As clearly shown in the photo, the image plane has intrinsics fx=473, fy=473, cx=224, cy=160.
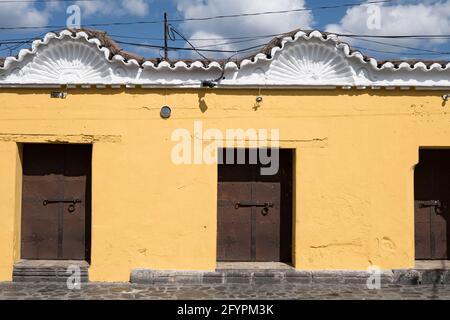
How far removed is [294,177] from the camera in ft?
23.1

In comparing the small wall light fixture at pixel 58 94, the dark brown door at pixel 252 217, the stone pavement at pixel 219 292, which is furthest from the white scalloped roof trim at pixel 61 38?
the stone pavement at pixel 219 292

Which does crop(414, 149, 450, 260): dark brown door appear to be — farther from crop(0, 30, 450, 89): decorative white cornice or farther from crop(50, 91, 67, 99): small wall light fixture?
crop(50, 91, 67, 99): small wall light fixture

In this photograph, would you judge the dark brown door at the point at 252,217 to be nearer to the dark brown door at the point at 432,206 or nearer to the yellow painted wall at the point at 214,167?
the yellow painted wall at the point at 214,167

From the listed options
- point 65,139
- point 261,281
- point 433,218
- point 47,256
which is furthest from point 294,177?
point 47,256

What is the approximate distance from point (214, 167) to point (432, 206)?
349cm

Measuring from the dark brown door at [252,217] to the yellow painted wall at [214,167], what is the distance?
0.38 metres

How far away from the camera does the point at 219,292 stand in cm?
634

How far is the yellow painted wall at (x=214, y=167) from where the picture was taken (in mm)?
6832

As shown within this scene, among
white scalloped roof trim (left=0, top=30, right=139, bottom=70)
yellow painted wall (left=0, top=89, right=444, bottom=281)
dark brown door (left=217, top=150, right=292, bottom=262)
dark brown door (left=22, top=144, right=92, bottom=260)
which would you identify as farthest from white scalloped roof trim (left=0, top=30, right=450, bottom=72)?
dark brown door (left=217, top=150, right=292, bottom=262)

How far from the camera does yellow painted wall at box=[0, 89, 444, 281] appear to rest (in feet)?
22.4

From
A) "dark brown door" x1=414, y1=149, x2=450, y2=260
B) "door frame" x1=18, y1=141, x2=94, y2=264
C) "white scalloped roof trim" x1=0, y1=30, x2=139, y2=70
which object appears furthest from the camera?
"dark brown door" x1=414, y1=149, x2=450, y2=260

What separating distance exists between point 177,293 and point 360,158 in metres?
3.23

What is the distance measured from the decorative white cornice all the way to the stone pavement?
285cm

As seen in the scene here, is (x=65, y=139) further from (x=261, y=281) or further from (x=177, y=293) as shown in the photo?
(x=261, y=281)
